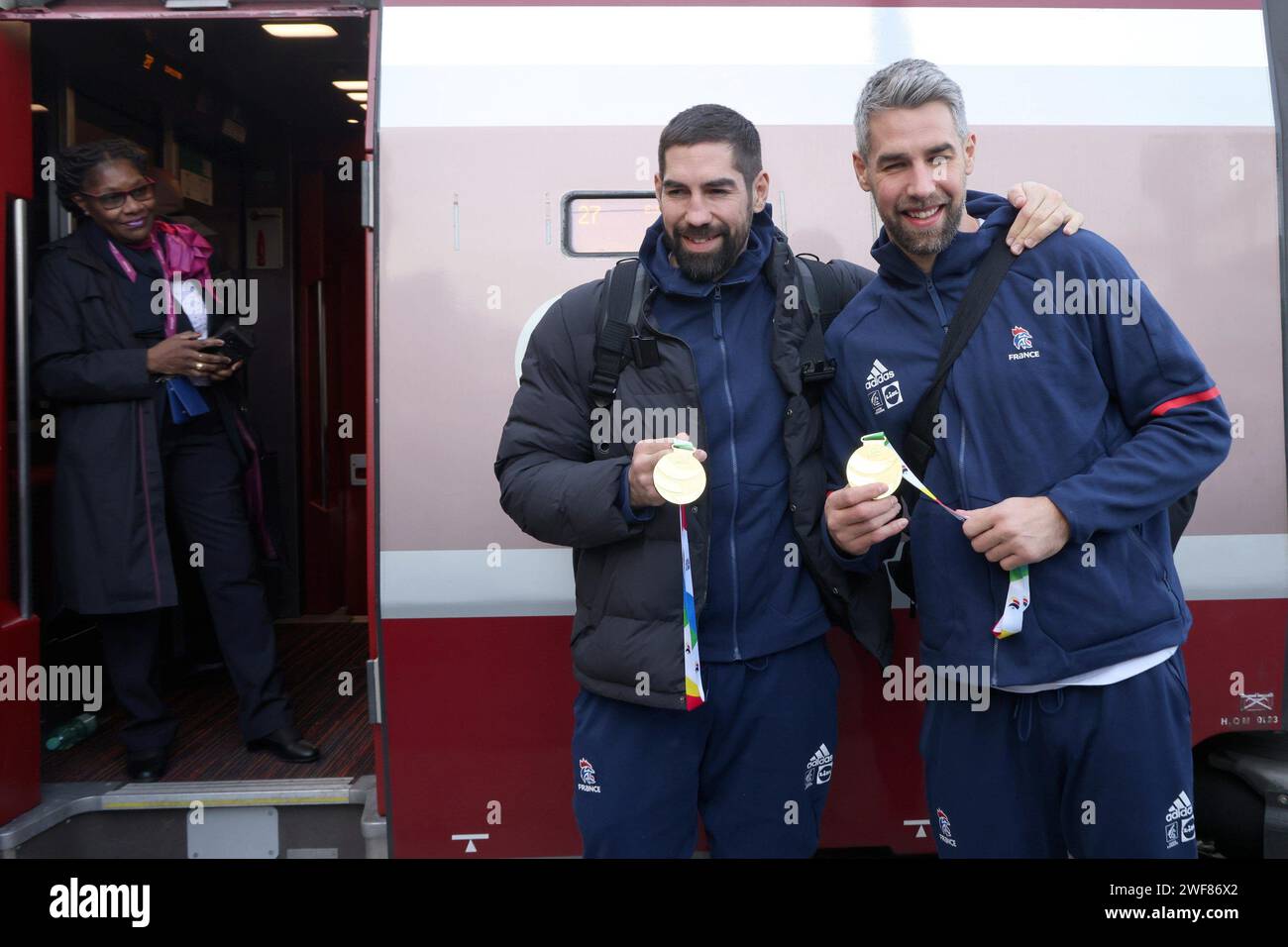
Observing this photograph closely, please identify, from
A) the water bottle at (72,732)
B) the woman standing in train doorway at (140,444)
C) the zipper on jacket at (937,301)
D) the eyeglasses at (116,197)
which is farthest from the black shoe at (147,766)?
the zipper on jacket at (937,301)

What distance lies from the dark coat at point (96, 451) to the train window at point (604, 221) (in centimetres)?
161

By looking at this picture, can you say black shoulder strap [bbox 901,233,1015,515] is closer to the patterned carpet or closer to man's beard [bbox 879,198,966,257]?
man's beard [bbox 879,198,966,257]

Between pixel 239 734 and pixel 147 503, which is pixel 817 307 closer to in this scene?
pixel 147 503

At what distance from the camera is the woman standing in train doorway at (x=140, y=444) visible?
3.14 metres

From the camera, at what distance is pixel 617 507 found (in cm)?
196

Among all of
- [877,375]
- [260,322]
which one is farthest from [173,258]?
[877,375]

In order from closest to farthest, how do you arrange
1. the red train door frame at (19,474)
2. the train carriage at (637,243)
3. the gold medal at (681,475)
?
the gold medal at (681,475) < the train carriage at (637,243) < the red train door frame at (19,474)

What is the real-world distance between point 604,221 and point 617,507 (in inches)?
39.1

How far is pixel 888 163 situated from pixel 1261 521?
158 centimetres

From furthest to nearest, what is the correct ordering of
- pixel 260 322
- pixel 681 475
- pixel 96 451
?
1. pixel 260 322
2. pixel 96 451
3. pixel 681 475

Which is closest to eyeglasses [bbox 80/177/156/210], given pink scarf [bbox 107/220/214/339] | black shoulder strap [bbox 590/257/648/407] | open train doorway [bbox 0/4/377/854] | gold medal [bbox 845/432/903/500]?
pink scarf [bbox 107/220/214/339]

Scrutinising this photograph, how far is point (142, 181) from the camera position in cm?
337

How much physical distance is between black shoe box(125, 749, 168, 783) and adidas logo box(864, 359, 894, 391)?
274cm

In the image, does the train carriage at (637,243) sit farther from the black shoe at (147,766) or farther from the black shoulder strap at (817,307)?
the black shoe at (147,766)
